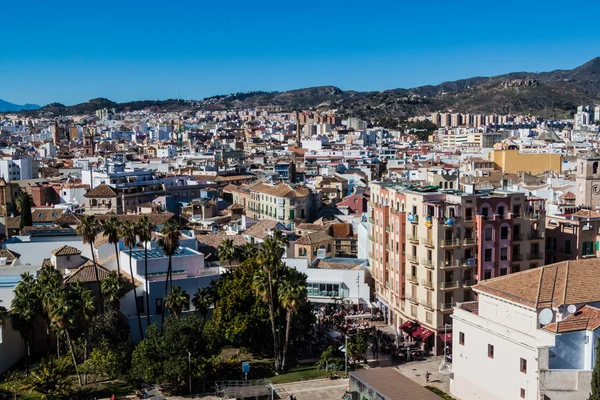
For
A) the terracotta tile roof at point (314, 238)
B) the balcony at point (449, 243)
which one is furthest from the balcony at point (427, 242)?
the terracotta tile roof at point (314, 238)

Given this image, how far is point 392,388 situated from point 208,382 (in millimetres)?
12030

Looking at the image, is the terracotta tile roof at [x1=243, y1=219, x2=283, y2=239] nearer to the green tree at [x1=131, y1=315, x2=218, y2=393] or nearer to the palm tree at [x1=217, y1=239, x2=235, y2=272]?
the palm tree at [x1=217, y1=239, x2=235, y2=272]

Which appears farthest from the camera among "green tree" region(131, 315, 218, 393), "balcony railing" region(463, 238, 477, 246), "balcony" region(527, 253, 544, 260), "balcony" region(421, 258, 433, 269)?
"balcony" region(527, 253, 544, 260)

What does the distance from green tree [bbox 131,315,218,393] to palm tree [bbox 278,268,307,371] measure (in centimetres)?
526

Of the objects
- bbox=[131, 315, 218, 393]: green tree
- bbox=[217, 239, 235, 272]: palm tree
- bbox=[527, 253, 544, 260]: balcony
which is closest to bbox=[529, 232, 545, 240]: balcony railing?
bbox=[527, 253, 544, 260]: balcony

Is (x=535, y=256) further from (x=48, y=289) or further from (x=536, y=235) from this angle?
(x=48, y=289)

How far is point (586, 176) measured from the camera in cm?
6862

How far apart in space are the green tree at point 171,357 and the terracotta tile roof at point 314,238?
81.4 ft

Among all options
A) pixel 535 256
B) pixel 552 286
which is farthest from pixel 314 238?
pixel 552 286

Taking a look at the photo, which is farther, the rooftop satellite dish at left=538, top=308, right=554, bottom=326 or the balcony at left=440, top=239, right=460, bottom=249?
the balcony at left=440, top=239, right=460, bottom=249

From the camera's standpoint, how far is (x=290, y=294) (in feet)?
135

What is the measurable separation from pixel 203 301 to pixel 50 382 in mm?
11563

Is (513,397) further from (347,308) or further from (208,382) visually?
(347,308)

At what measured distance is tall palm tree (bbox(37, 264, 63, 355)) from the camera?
39.7 metres
